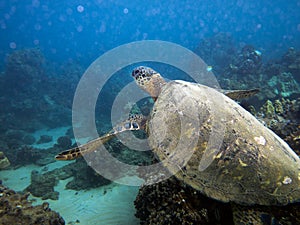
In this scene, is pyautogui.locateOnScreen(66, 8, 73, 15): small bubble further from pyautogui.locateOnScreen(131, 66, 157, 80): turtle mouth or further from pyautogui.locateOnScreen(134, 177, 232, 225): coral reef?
pyautogui.locateOnScreen(134, 177, 232, 225): coral reef

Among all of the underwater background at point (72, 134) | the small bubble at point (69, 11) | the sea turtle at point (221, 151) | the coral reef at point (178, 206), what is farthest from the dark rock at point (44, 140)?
the small bubble at point (69, 11)

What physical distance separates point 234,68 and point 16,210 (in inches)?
455

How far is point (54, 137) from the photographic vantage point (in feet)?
32.3

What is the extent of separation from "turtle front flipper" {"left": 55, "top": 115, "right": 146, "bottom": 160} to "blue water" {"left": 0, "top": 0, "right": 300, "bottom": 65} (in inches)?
2190

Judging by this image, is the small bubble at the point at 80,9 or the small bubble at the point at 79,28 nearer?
the small bubble at the point at 80,9

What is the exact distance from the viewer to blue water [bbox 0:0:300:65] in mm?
62812

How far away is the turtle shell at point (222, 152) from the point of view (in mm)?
1984

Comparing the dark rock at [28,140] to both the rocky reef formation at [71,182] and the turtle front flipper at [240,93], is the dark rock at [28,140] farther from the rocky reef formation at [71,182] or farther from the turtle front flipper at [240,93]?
the turtle front flipper at [240,93]

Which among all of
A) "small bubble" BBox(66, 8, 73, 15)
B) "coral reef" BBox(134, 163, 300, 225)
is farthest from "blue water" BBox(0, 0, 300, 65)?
"coral reef" BBox(134, 163, 300, 225)

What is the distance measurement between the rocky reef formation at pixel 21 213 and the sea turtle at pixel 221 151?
96cm

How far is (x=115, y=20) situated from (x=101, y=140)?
145 metres

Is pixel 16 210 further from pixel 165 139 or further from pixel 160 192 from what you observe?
pixel 165 139

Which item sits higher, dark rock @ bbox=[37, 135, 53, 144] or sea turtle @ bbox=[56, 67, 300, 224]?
dark rock @ bbox=[37, 135, 53, 144]

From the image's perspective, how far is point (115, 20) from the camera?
130 meters
